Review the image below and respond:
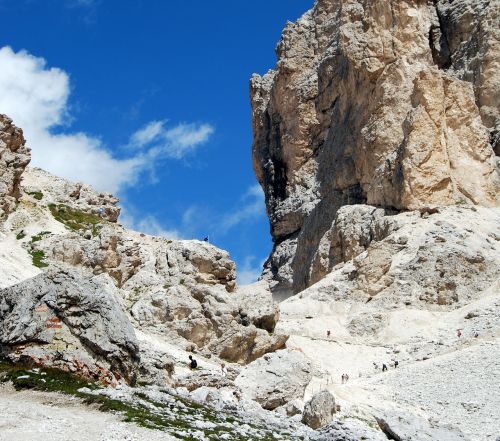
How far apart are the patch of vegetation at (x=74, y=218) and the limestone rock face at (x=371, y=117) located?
27889 millimetres

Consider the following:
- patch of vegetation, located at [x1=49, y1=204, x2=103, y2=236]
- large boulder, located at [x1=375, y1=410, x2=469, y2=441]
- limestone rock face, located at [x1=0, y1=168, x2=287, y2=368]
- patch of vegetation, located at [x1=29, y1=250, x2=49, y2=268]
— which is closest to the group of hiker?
limestone rock face, located at [x1=0, y1=168, x2=287, y2=368]

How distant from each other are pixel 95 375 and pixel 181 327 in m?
17.5

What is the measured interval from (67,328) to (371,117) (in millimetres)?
59909

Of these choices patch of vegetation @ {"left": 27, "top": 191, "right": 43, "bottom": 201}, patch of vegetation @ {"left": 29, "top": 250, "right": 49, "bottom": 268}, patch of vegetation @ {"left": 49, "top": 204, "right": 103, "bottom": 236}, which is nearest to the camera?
patch of vegetation @ {"left": 29, "top": 250, "right": 49, "bottom": 268}

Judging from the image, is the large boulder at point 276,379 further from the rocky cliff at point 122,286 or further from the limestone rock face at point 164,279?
the limestone rock face at point 164,279

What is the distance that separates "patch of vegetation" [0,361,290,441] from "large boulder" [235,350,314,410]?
28.6ft

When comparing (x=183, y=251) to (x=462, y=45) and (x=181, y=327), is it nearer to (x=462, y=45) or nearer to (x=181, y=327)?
(x=181, y=327)

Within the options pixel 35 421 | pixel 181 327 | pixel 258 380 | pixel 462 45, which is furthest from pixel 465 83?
pixel 35 421

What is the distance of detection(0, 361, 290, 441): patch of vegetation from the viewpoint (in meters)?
17.4

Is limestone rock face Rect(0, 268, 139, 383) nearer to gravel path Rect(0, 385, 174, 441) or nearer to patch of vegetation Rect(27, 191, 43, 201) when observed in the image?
gravel path Rect(0, 385, 174, 441)

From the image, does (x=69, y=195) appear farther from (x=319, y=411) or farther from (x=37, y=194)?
(x=319, y=411)

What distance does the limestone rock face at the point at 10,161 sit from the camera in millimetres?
43275

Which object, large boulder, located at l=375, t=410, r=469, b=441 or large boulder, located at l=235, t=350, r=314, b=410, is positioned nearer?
large boulder, located at l=375, t=410, r=469, b=441

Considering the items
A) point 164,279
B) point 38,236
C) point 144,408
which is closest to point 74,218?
point 38,236
